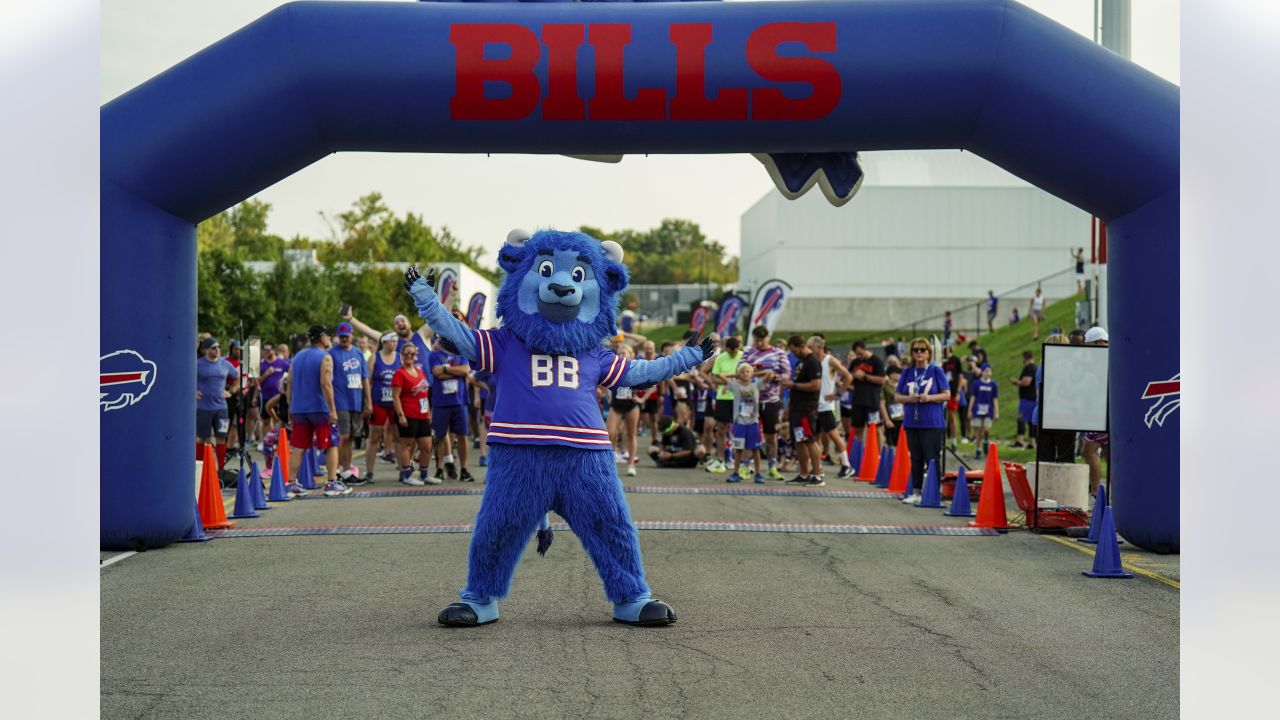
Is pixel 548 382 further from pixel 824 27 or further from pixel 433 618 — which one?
pixel 824 27

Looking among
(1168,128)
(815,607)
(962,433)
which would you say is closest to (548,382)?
(815,607)

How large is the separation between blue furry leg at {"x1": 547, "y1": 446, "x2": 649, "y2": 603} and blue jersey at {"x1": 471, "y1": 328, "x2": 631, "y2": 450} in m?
0.09

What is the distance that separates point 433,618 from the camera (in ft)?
23.6

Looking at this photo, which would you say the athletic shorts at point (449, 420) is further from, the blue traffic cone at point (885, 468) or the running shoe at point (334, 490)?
the blue traffic cone at point (885, 468)

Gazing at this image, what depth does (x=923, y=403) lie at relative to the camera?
519 inches

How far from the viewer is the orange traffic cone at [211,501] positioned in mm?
10930

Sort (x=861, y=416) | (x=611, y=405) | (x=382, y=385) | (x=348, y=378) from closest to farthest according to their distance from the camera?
(x=348, y=378)
(x=382, y=385)
(x=611, y=405)
(x=861, y=416)

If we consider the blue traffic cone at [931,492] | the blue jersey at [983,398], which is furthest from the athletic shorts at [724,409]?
the blue jersey at [983,398]

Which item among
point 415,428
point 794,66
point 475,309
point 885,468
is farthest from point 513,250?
point 475,309

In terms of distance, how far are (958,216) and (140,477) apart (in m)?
52.8

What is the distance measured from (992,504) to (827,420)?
5476 mm

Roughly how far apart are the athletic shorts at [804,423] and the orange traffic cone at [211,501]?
23.3ft

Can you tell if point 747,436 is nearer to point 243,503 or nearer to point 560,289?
point 243,503

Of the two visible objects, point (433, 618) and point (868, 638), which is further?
point (433, 618)
